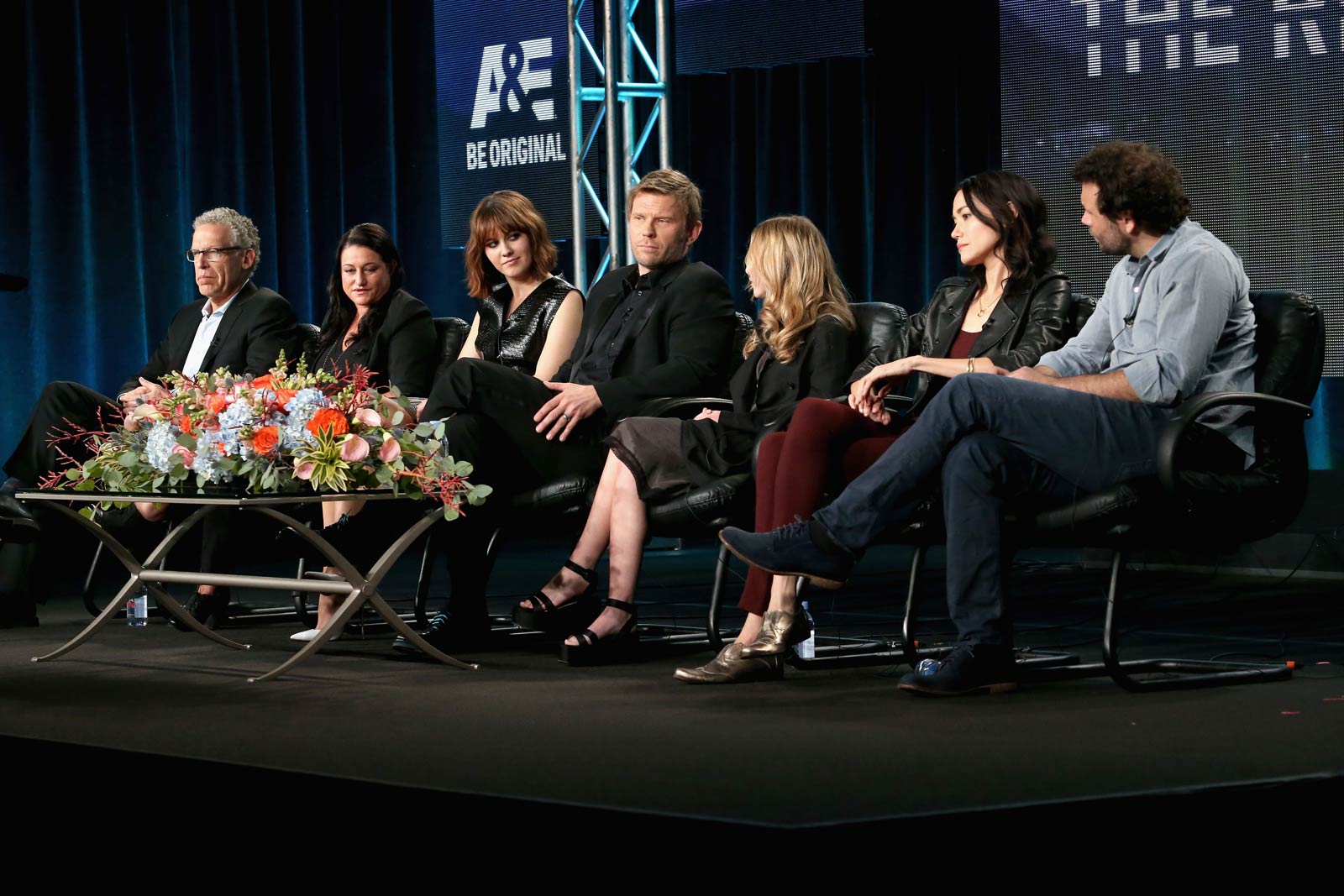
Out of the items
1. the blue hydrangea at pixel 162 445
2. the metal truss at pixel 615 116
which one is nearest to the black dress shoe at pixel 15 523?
the blue hydrangea at pixel 162 445

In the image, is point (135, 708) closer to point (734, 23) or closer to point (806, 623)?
point (806, 623)

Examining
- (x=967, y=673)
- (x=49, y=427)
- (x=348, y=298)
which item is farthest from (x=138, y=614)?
(x=967, y=673)

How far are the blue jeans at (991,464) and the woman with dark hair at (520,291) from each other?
142 cm

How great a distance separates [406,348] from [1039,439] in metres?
1.94

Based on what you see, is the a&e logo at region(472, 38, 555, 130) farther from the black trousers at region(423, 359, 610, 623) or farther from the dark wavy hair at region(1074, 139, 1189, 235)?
the dark wavy hair at region(1074, 139, 1189, 235)

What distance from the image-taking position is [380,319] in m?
4.41

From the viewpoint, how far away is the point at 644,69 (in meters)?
7.50

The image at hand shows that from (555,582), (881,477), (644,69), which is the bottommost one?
(555,582)

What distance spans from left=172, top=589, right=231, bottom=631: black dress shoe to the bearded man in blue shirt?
1.76 meters

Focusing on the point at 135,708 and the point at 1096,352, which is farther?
the point at 1096,352

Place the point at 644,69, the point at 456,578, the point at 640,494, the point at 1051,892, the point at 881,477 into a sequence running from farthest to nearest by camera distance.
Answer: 1. the point at 644,69
2. the point at 456,578
3. the point at 640,494
4. the point at 881,477
5. the point at 1051,892

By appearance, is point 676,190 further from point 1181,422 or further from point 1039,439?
point 1181,422

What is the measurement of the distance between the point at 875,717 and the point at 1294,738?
0.67 metres

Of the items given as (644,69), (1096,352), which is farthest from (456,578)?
(644,69)
